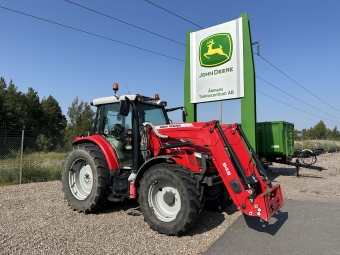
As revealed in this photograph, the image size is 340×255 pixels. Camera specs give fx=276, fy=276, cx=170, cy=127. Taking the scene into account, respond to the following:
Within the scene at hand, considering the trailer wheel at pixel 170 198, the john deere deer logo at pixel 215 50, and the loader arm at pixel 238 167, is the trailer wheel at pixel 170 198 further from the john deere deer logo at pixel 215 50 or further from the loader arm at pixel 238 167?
the john deere deer logo at pixel 215 50

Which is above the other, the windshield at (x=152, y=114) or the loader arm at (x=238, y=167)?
the windshield at (x=152, y=114)

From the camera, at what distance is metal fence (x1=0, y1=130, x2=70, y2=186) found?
9.16m

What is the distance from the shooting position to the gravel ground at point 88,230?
12.3 feet

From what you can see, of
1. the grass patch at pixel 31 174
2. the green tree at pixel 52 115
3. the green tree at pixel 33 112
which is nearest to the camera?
the grass patch at pixel 31 174

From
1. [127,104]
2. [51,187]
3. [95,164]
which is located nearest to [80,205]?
[95,164]

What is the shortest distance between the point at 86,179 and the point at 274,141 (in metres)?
7.98

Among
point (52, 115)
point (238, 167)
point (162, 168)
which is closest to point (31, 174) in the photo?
point (162, 168)

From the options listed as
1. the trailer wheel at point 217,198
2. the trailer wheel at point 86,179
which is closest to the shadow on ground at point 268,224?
the trailer wheel at point 217,198

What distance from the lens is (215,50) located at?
9398mm

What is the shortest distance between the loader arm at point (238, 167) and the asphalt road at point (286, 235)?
42cm

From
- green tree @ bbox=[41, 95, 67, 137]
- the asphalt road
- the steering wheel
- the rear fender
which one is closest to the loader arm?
the asphalt road

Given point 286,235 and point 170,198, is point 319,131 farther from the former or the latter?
point 170,198

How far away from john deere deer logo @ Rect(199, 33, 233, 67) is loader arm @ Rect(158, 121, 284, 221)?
4.83 meters

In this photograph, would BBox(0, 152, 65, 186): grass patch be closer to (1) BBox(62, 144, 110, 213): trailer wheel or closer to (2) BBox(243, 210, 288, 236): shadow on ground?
(1) BBox(62, 144, 110, 213): trailer wheel
